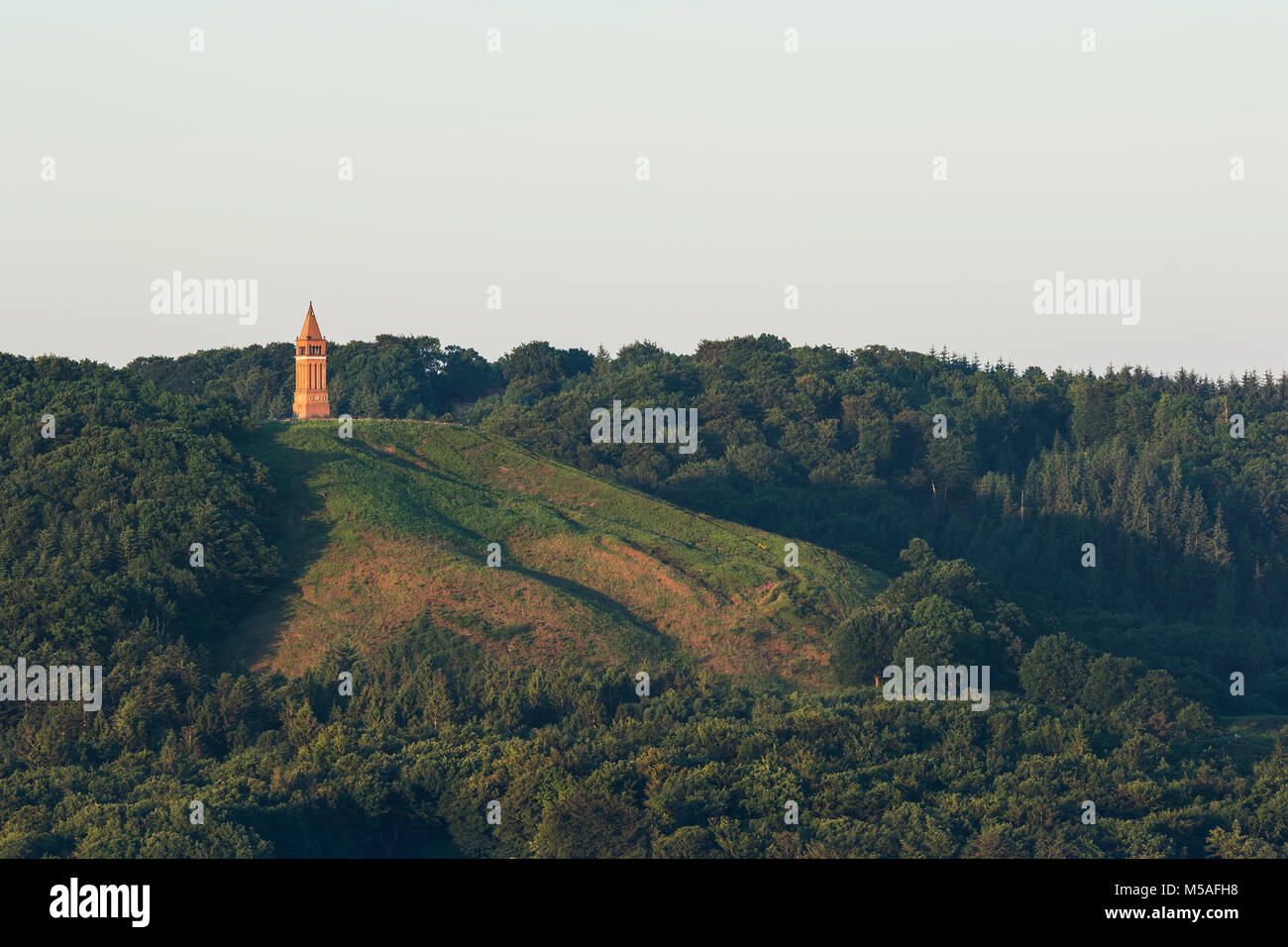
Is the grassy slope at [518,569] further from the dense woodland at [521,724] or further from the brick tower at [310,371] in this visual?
the brick tower at [310,371]

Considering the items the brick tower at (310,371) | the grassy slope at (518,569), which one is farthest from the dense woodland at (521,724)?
the brick tower at (310,371)

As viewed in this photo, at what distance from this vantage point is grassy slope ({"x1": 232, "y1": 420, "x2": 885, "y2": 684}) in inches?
2500

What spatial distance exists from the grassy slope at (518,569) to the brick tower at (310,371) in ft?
18.3

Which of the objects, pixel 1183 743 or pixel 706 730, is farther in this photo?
pixel 1183 743

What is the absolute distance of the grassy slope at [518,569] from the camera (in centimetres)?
6350

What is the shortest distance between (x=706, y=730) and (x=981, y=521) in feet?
182

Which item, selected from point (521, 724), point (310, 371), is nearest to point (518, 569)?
point (521, 724)

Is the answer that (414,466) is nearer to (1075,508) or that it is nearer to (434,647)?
(434,647)

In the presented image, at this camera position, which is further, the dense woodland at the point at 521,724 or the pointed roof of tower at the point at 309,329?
the pointed roof of tower at the point at 309,329

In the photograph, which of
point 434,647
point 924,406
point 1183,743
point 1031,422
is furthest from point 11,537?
point 1031,422

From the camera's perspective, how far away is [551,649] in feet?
206

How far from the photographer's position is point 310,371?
81938 millimetres
